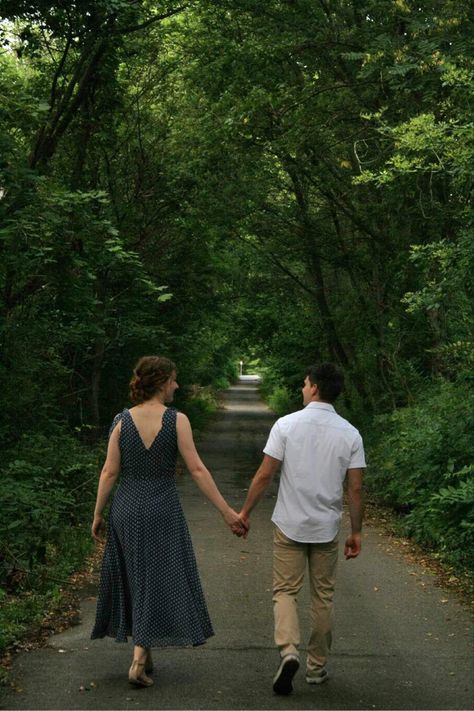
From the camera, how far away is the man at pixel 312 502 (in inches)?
261

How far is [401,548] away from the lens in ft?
44.1

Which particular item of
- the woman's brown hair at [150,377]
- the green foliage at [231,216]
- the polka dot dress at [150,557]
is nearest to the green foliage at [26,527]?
the green foliage at [231,216]

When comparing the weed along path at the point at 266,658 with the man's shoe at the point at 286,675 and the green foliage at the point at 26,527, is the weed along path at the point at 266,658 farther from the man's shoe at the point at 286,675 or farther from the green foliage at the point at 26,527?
the green foliage at the point at 26,527

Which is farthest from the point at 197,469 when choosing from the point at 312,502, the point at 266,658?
the point at 266,658

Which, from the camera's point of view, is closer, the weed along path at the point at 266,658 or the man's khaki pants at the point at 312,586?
the weed along path at the point at 266,658

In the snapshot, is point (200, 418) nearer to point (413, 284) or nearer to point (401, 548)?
point (413, 284)

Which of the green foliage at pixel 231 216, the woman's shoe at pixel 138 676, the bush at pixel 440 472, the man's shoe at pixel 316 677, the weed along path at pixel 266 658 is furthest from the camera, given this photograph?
the green foliage at pixel 231 216

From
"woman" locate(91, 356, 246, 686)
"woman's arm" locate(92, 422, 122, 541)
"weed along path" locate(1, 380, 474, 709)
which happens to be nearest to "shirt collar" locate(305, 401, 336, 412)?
"woman" locate(91, 356, 246, 686)

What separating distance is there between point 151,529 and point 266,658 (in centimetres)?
139

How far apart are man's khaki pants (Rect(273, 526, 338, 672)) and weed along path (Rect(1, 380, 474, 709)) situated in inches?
10.2

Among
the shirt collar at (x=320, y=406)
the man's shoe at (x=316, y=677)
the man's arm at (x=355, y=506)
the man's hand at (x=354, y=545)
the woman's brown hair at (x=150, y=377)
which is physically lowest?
the man's shoe at (x=316, y=677)

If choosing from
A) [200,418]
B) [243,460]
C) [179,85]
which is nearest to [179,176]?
A: [179,85]

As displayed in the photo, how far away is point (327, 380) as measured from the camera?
6.84 metres

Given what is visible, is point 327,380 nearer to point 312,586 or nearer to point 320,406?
point 320,406
